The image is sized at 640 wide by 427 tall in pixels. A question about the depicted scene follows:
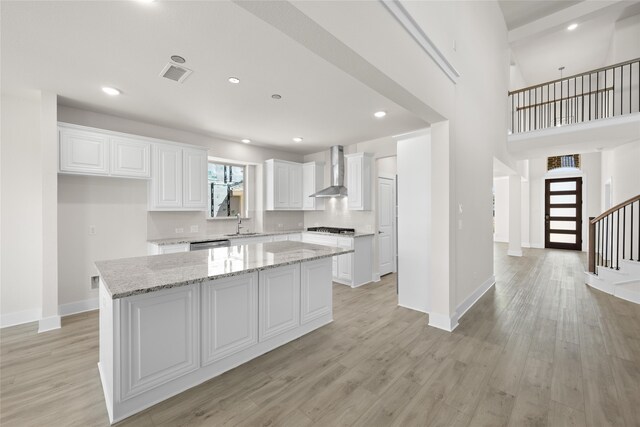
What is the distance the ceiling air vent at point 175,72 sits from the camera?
2600 millimetres

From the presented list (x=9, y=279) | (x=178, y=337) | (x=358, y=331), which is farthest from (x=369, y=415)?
(x=9, y=279)

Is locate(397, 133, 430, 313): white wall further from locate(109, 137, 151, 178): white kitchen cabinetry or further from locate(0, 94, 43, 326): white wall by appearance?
locate(0, 94, 43, 326): white wall

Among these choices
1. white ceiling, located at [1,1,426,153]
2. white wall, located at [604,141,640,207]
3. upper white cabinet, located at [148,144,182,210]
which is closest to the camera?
white ceiling, located at [1,1,426,153]

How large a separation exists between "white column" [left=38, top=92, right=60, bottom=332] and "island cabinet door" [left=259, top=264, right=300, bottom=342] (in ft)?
8.96

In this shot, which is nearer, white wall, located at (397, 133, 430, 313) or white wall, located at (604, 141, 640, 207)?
white wall, located at (397, 133, 430, 313)

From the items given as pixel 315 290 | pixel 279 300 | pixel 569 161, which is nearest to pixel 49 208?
pixel 279 300

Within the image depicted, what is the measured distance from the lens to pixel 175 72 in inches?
106

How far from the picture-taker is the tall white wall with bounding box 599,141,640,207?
5.09 metres

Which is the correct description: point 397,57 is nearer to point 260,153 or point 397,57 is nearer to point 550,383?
point 550,383

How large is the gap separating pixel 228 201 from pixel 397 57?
4.51 meters

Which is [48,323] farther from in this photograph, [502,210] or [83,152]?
[502,210]

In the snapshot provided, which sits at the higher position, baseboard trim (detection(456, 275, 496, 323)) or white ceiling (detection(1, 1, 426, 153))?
white ceiling (detection(1, 1, 426, 153))

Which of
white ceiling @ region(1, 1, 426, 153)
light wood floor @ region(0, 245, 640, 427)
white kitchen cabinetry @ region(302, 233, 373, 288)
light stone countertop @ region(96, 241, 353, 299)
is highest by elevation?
white ceiling @ region(1, 1, 426, 153)

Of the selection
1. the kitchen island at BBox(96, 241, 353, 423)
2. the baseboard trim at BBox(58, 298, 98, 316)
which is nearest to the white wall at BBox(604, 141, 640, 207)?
the kitchen island at BBox(96, 241, 353, 423)
